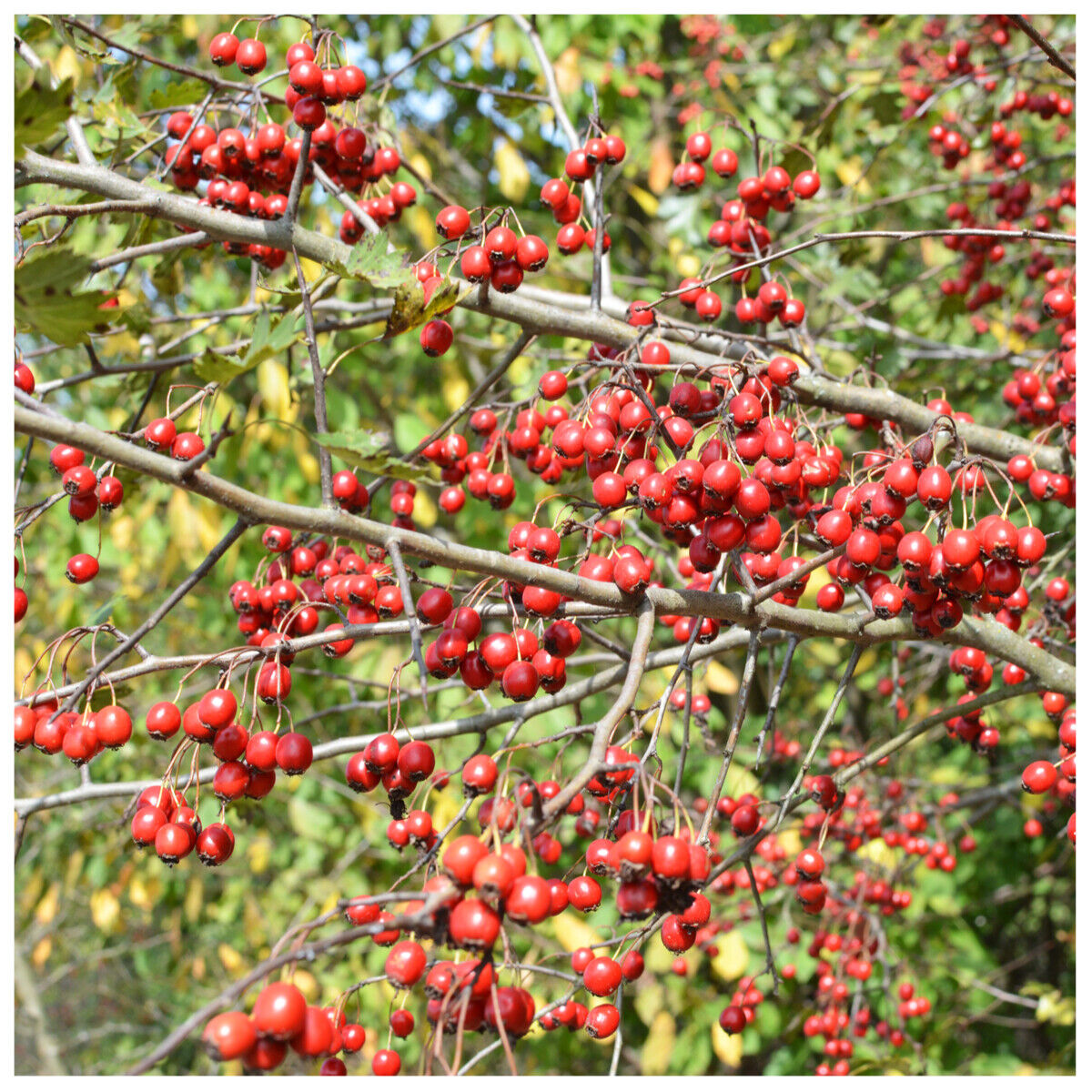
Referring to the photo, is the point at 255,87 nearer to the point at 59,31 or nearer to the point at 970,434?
the point at 59,31

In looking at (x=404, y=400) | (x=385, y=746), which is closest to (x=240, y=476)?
(x=404, y=400)

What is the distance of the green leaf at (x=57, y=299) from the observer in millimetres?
1122

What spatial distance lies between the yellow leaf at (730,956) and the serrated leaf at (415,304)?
2786 millimetres

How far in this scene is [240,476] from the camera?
4020mm

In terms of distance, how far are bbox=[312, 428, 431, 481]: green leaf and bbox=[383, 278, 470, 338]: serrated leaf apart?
1.05ft

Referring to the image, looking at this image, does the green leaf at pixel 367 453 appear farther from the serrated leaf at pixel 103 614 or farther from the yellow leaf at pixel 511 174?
the yellow leaf at pixel 511 174

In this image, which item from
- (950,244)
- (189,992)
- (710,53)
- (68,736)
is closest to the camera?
(68,736)

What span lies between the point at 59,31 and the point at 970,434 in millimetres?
2323

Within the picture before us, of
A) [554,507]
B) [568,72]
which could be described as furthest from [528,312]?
[568,72]

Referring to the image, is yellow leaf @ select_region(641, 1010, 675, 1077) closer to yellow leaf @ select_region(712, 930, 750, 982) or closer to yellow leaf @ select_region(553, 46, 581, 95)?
yellow leaf @ select_region(712, 930, 750, 982)

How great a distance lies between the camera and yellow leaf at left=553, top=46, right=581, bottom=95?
4094 mm

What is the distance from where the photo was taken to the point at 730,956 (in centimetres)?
340

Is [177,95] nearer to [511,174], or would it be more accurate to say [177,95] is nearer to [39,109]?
[39,109]

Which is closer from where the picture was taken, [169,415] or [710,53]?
[169,415]
